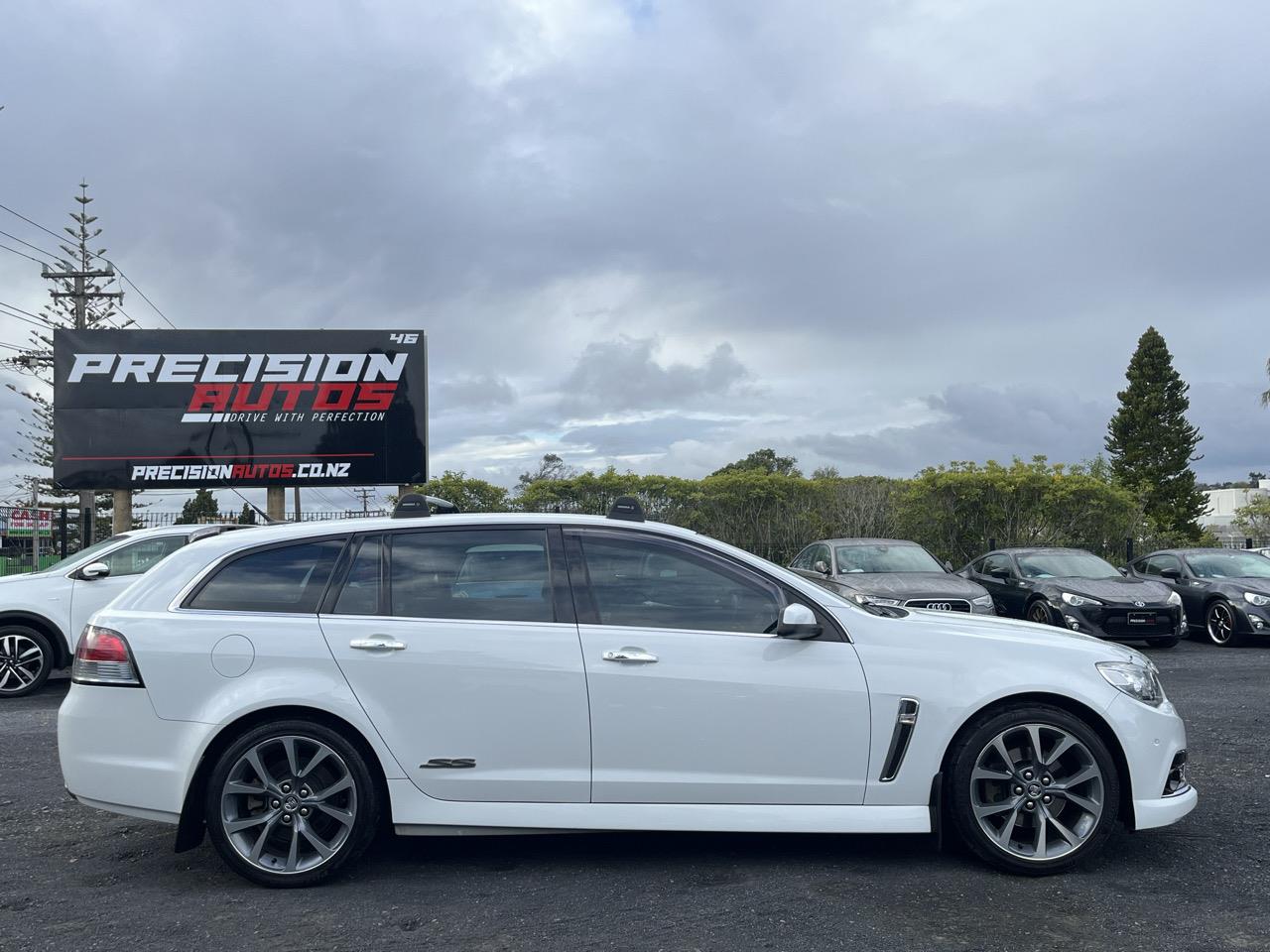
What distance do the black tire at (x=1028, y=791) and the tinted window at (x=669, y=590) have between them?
3.37 feet

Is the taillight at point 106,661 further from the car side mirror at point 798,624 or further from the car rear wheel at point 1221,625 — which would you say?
the car rear wheel at point 1221,625

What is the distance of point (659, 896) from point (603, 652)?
1.05 m

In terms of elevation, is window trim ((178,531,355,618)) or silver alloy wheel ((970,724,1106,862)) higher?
window trim ((178,531,355,618))

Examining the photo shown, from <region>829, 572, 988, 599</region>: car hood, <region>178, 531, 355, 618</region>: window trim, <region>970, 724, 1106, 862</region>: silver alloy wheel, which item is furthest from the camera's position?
<region>829, 572, 988, 599</region>: car hood

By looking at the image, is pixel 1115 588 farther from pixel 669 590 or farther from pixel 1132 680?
pixel 669 590

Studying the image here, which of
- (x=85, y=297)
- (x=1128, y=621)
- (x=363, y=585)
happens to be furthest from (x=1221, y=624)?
(x=85, y=297)

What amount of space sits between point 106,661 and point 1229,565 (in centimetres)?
1523

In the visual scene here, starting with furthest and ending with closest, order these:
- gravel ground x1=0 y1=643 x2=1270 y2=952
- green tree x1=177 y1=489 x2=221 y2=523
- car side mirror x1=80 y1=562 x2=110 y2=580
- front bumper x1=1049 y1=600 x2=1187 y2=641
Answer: green tree x1=177 y1=489 x2=221 y2=523 → front bumper x1=1049 y1=600 x2=1187 y2=641 → car side mirror x1=80 y1=562 x2=110 y2=580 → gravel ground x1=0 y1=643 x2=1270 y2=952

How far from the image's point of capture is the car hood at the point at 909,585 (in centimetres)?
1148

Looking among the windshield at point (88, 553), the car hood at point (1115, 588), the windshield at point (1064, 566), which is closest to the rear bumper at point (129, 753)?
the windshield at point (88, 553)

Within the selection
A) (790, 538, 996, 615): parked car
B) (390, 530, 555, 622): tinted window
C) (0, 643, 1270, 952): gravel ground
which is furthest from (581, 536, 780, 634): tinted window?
(790, 538, 996, 615): parked car

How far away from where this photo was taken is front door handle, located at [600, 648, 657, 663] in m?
4.41

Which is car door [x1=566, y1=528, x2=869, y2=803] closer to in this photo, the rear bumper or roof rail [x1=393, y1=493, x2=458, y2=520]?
roof rail [x1=393, y1=493, x2=458, y2=520]

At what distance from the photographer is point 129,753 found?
4.40 m
